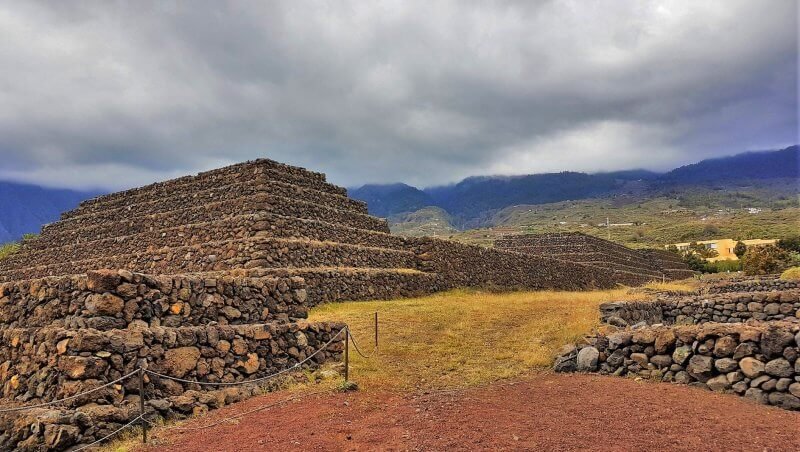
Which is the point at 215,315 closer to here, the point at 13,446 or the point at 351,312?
the point at 13,446

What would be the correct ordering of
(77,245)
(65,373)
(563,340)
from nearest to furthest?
(65,373)
(563,340)
(77,245)

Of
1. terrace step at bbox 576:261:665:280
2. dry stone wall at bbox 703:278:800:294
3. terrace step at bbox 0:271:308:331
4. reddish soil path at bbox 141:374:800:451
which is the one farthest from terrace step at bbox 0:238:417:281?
terrace step at bbox 576:261:665:280

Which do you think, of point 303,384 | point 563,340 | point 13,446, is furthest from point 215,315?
point 563,340

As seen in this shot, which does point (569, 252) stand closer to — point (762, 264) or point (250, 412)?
point (762, 264)

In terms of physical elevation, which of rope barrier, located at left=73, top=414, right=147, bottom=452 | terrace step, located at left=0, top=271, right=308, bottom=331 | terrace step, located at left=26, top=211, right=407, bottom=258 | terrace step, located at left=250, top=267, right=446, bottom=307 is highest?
terrace step, located at left=26, top=211, right=407, bottom=258

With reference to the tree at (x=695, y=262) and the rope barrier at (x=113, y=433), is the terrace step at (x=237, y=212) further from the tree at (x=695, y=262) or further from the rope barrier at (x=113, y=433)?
the tree at (x=695, y=262)

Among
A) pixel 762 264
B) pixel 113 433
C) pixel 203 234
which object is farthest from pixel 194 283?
pixel 762 264

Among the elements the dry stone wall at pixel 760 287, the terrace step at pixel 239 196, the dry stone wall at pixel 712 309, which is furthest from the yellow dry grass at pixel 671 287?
the terrace step at pixel 239 196

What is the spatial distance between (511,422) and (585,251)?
5727cm

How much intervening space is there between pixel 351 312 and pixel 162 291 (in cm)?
1005

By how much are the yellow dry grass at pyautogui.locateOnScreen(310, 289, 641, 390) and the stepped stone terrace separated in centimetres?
167

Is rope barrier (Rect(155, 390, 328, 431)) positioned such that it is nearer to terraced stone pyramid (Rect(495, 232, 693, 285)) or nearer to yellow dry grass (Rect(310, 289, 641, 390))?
yellow dry grass (Rect(310, 289, 641, 390))

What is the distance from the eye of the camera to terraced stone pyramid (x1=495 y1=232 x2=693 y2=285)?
61312 millimetres

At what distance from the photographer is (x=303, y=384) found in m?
11.5
